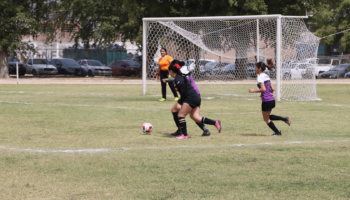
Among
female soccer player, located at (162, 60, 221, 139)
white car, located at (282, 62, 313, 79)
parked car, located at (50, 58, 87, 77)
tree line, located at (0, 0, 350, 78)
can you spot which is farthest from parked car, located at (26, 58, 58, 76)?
female soccer player, located at (162, 60, 221, 139)

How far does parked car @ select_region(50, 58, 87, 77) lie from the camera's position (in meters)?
41.8

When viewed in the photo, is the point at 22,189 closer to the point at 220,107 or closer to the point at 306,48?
the point at 220,107

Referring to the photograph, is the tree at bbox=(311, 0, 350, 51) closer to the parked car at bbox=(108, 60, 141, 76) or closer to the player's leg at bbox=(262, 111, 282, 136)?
the parked car at bbox=(108, 60, 141, 76)

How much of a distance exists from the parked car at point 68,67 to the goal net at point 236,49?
1709 centimetres

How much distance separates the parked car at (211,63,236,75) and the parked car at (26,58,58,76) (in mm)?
21965

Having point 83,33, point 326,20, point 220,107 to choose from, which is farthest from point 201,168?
point 326,20

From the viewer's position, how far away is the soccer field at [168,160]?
4949mm

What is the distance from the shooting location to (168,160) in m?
6.45

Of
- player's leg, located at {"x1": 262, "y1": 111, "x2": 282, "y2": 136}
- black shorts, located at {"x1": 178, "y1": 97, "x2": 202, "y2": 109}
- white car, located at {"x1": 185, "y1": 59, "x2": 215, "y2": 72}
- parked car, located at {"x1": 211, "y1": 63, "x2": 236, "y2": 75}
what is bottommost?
player's leg, located at {"x1": 262, "y1": 111, "x2": 282, "y2": 136}

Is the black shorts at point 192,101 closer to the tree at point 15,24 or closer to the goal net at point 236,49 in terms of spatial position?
the goal net at point 236,49

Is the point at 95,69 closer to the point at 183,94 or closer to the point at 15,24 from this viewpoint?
the point at 15,24

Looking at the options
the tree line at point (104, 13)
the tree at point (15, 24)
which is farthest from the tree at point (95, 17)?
the tree at point (15, 24)


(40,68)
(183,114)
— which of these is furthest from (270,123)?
(40,68)

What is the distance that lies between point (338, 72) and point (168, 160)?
108ft
